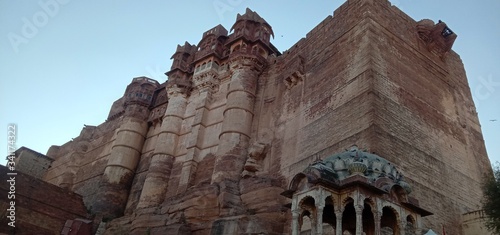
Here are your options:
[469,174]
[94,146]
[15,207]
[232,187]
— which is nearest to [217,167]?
[232,187]

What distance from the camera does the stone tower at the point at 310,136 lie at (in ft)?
23.4

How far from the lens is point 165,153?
65.3 ft

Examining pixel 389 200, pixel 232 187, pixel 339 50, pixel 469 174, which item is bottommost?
pixel 389 200

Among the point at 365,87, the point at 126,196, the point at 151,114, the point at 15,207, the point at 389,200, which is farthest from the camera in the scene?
the point at 151,114

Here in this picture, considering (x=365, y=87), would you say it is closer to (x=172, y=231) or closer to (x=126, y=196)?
(x=172, y=231)

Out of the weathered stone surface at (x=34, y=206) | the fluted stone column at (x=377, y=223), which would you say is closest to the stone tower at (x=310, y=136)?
the fluted stone column at (x=377, y=223)

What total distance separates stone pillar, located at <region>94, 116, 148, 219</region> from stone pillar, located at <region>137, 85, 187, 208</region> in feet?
8.23

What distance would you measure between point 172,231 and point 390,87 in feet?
26.1

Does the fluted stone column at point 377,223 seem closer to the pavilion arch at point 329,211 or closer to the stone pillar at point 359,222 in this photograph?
the stone pillar at point 359,222

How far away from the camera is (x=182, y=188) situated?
17.5m

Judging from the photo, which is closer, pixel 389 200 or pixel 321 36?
pixel 389 200

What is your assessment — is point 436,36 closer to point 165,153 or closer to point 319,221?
point 319,221

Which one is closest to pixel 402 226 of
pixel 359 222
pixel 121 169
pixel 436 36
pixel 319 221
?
pixel 359 222

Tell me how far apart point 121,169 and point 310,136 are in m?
12.3
